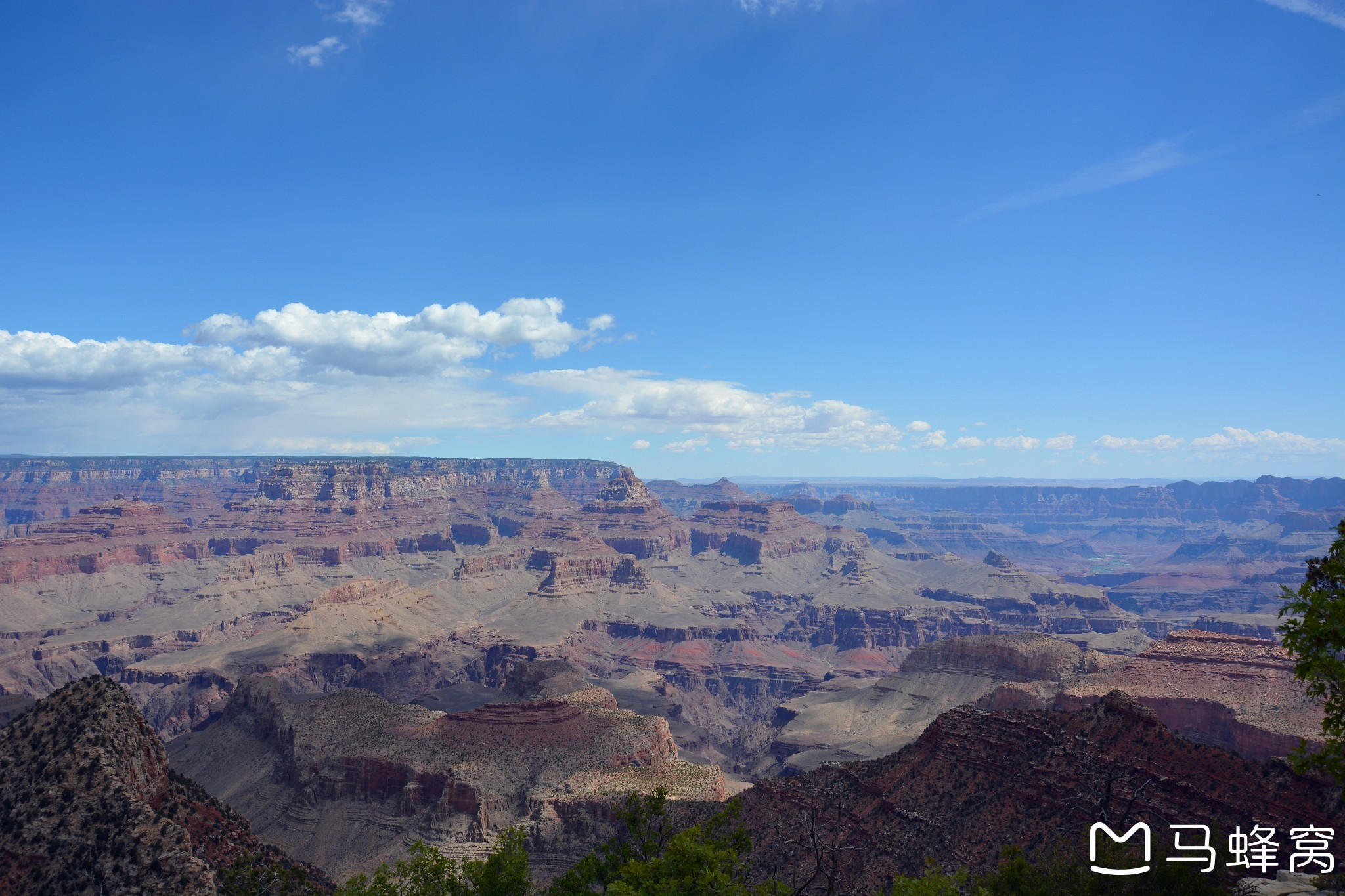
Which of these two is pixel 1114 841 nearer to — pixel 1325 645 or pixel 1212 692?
pixel 1325 645

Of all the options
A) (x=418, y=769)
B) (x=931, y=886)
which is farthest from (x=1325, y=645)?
(x=418, y=769)

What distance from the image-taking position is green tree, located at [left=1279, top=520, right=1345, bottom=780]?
869 inches

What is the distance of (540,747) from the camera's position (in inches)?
4107

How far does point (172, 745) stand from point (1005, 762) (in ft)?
405

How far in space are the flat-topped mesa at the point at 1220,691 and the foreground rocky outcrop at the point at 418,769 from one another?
195ft

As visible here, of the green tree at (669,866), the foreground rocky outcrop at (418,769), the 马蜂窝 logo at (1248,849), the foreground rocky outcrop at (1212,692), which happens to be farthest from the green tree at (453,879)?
the foreground rocky outcrop at (1212,692)

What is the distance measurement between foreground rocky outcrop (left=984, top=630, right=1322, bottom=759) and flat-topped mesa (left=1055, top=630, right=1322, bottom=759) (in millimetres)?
96

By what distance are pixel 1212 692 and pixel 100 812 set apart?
125032mm

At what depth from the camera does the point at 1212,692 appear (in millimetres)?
112312

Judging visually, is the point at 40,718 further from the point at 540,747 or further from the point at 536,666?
the point at 536,666

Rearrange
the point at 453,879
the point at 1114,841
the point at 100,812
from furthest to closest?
the point at 100,812 → the point at 453,879 → the point at 1114,841

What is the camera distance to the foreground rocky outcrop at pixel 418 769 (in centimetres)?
9075

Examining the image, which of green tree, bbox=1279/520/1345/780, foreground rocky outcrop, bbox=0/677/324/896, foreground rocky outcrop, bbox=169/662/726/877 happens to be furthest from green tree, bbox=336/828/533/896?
foreground rocky outcrop, bbox=169/662/726/877

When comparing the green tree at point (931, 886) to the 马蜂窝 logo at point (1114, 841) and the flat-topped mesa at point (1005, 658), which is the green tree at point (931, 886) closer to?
the 马蜂窝 logo at point (1114, 841)
